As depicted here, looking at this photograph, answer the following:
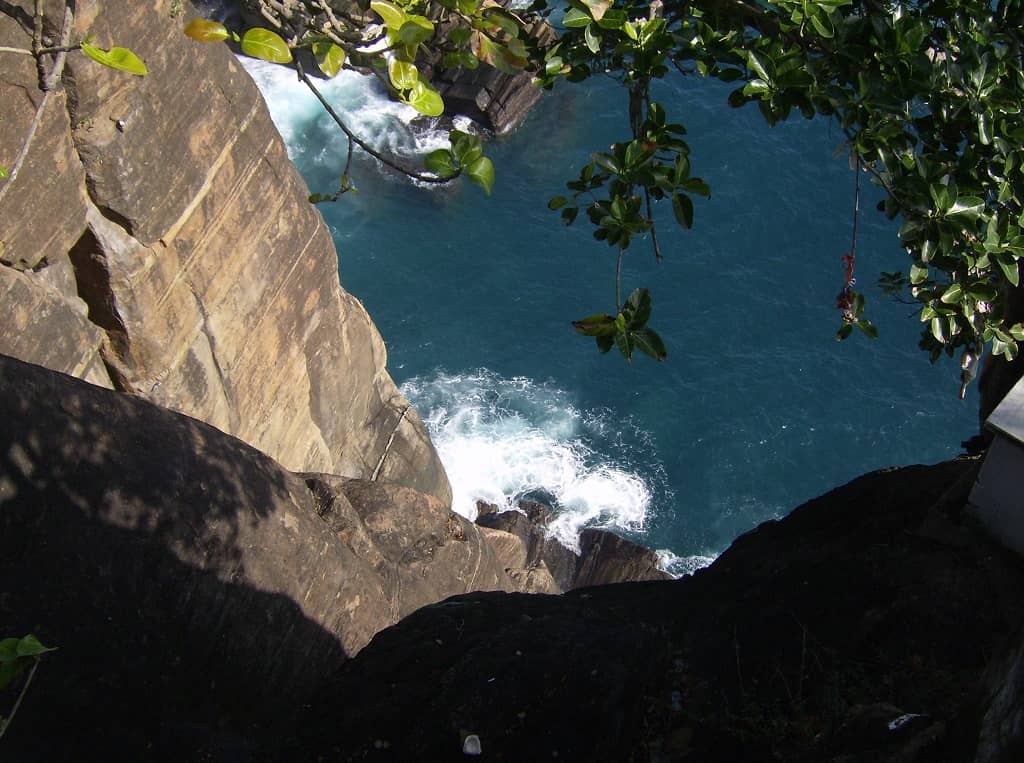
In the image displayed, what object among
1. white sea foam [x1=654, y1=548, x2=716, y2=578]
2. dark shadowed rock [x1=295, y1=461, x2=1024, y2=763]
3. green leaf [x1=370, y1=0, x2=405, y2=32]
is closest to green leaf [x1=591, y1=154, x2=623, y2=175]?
green leaf [x1=370, y1=0, x2=405, y2=32]

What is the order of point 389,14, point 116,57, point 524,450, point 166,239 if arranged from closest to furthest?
point 116,57
point 389,14
point 166,239
point 524,450

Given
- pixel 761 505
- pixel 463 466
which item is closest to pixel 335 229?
pixel 463 466

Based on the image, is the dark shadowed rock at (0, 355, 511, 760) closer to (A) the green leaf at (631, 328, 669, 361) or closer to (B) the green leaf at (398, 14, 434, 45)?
(A) the green leaf at (631, 328, 669, 361)

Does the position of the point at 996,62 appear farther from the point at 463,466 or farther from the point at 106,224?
the point at 463,466

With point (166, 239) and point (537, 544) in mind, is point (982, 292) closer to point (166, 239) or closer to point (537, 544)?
point (166, 239)

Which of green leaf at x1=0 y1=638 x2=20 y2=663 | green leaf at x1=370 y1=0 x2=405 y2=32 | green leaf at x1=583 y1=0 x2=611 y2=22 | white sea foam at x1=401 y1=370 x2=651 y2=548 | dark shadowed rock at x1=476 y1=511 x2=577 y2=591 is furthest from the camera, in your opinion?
white sea foam at x1=401 y1=370 x2=651 y2=548

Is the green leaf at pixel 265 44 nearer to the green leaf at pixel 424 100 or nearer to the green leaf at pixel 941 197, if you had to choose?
the green leaf at pixel 424 100

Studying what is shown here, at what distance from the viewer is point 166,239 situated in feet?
40.8

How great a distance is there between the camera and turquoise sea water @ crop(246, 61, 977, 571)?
84.9 ft

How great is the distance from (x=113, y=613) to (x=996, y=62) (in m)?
7.62

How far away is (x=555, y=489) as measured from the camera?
2666 centimetres

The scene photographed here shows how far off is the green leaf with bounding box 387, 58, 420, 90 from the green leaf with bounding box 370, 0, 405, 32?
0.52 feet

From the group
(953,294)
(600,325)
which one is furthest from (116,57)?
(953,294)

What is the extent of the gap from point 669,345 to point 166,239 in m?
18.2
